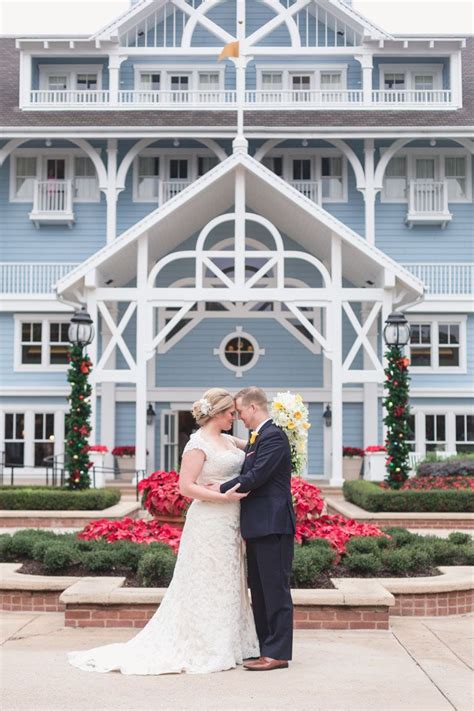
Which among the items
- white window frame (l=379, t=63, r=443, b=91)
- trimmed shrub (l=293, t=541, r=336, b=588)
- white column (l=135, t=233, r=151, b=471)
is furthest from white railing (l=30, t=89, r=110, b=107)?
trimmed shrub (l=293, t=541, r=336, b=588)

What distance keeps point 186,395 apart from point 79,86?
9.49m

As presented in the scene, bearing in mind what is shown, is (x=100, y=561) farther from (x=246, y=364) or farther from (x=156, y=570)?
(x=246, y=364)

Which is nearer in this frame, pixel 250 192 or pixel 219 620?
pixel 219 620

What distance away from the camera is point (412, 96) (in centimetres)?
2608

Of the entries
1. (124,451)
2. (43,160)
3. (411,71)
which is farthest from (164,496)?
(411,71)

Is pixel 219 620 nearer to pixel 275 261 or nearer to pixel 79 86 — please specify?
pixel 275 261

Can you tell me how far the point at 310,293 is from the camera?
21.0 m

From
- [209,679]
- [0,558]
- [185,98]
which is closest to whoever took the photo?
[209,679]

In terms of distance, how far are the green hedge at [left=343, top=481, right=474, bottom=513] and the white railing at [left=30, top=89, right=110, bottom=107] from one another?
14.6 meters

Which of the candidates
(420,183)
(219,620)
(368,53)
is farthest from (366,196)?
(219,620)

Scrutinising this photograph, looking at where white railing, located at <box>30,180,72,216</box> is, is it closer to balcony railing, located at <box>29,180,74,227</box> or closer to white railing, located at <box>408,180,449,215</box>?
balcony railing, located at <box>29,180,74,227</box>

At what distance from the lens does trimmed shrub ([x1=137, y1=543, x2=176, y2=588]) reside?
8406mm

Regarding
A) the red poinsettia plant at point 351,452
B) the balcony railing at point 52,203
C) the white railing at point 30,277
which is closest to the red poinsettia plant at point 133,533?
the red poinsettia plant at point 351,452

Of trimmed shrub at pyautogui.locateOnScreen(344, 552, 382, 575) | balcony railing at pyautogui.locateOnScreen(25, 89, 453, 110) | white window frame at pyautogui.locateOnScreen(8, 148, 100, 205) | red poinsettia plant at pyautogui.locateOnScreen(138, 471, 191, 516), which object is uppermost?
balcony railing at pyautogui.locateOnScreen(25, 89, 453, 110)
